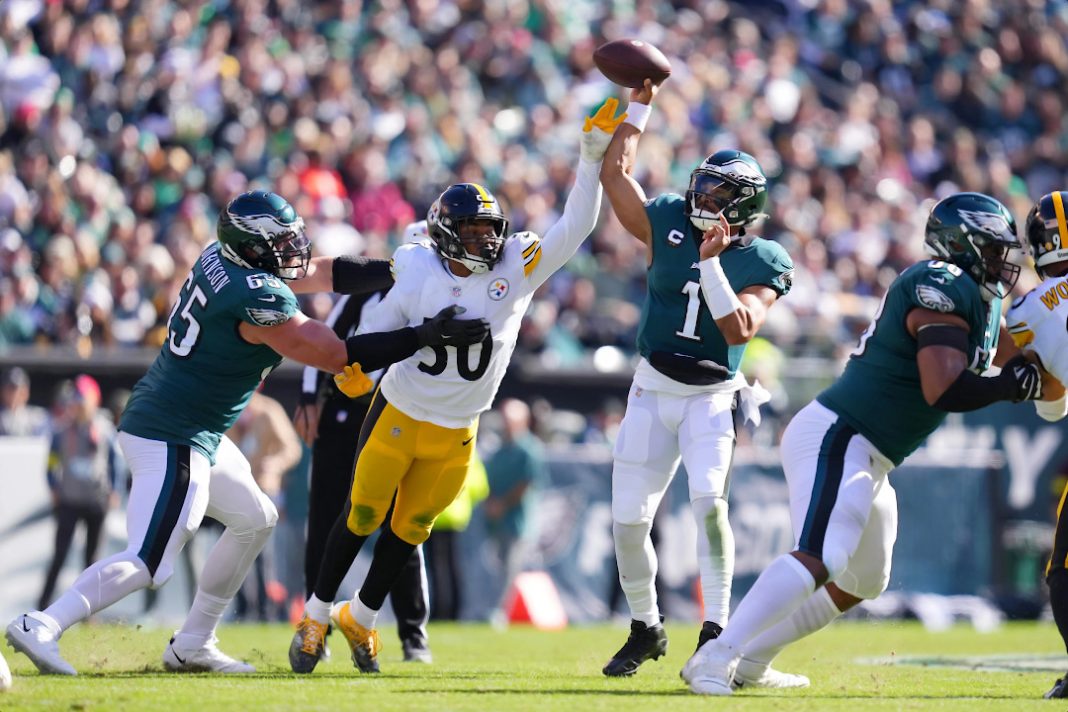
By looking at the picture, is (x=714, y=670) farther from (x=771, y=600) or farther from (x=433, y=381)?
(x=433, y=381)

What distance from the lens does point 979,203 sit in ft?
19.8

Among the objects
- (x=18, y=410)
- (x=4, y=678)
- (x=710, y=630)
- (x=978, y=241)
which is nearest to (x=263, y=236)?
(x=4, y=678)

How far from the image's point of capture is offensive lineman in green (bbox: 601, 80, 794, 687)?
661 centimetres

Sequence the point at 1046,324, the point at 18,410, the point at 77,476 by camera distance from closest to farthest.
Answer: the point at 1046,324, the point at 77,476, the point at 18,410

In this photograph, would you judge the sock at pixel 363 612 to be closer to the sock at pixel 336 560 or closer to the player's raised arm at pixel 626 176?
the sock at pixel 336 560

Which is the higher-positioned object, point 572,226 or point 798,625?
point 572,226

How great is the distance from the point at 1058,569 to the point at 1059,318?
3.32 feet

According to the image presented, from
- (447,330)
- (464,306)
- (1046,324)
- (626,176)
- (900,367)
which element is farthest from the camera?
(626,176)

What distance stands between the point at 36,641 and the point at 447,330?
6.56 ft

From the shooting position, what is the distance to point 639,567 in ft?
22.1

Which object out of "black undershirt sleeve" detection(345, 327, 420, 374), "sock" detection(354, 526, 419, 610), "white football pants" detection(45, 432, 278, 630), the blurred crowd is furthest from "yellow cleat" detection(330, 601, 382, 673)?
the blurred crowd

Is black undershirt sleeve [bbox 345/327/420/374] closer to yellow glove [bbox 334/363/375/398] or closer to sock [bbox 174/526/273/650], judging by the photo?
yellow glove [bbox 334/363/375/398]

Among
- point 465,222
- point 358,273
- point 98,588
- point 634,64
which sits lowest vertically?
point 98,588

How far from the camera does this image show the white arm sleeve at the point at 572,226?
6719 millimetres
